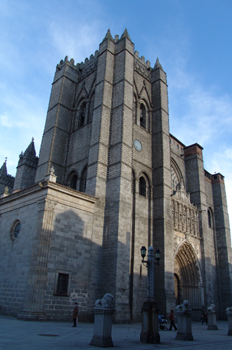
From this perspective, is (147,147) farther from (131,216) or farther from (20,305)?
(20,305)

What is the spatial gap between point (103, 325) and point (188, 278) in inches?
598

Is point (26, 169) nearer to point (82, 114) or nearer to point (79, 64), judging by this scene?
point (82, 114)

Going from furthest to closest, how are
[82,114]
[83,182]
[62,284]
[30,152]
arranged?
[30,152]
[82,114]
[83,182]
[62,284]

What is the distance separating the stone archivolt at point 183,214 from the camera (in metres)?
20.5

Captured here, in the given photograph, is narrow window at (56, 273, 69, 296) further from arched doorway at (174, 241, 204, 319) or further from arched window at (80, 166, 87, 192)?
arched doorway at (174, 241, 204, 319)

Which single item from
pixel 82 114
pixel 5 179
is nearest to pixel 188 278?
pixel 82 114

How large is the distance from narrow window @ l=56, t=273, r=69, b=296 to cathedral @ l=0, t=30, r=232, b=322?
0.04 metres

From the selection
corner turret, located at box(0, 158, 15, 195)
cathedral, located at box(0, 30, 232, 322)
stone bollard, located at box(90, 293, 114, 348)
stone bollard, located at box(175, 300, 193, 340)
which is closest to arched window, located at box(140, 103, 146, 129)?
cathedral, located at box(0, 30, 232, 322)

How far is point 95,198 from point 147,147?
692 centimetres

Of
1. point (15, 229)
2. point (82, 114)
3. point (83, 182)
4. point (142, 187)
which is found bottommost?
point (15, 229)

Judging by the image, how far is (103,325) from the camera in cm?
699

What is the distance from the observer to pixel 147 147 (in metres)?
20.9

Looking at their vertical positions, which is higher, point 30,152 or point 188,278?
point 30,152

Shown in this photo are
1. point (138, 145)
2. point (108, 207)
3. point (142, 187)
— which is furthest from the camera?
point (138, 145)
